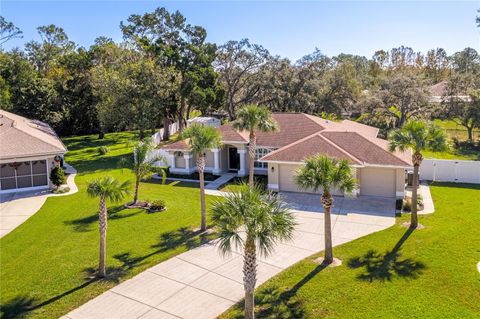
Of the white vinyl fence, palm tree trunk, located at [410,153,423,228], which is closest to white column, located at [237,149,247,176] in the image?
the white vinyl fence

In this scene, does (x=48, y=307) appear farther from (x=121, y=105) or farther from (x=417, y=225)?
(x=121, y=105)

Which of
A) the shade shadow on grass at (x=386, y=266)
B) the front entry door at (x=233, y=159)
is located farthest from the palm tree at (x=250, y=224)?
the front entry door at (x=233, y=159)

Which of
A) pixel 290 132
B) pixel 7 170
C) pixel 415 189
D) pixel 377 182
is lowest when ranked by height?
pixel 377 182

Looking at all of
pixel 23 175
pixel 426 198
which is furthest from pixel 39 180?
pixel 426 198

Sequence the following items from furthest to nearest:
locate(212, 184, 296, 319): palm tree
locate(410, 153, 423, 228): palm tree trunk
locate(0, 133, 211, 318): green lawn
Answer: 1. locate(410, 153, 423, 228): palm tree trunk
2. locate(0, 133, 211, 318): green lawn
3. locate(212, 184, 296, 319): palm tree

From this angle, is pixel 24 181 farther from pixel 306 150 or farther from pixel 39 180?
pixel 306 150

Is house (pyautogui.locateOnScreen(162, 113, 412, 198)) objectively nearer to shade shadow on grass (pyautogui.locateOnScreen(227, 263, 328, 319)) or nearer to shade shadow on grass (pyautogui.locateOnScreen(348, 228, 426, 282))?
shade shadow on grass (pyautogui.locateOnScreen(348, 228, 426, 282))
